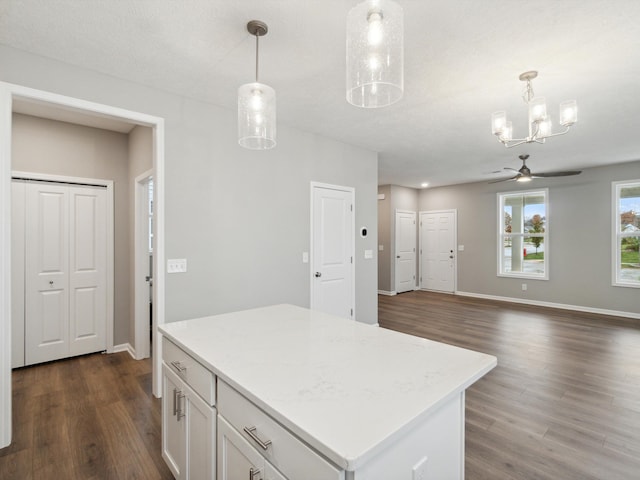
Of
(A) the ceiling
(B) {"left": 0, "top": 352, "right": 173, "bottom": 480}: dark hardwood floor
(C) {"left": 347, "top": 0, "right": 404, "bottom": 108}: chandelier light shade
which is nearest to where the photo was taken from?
(C) {"left": 347, "top": 0, "right": 404, "bottom": 108}: chandelier light shade

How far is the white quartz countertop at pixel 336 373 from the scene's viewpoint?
830 mm

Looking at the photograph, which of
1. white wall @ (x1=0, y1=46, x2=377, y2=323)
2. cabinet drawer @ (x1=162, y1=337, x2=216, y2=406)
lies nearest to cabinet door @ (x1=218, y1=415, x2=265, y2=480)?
cabinet drawer @ (x1=162, y1=337, x2=216, y2=406)

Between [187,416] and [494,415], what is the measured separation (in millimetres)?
2279

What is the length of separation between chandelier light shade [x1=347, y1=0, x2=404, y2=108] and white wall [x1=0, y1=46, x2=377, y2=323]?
212cm

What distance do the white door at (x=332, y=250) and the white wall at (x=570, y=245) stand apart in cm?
438

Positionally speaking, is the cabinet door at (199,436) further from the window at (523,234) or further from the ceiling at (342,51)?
the window at (523,234)

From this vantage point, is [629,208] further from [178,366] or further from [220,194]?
[178,366]

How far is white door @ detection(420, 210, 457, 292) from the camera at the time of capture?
25.9ft

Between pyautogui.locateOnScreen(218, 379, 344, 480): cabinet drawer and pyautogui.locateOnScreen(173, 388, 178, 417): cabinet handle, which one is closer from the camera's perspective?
pyautogui.locateOnScreen(218, 379, 344, 480): cabinet drawer

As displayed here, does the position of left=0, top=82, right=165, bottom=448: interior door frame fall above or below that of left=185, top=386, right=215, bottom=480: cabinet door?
above

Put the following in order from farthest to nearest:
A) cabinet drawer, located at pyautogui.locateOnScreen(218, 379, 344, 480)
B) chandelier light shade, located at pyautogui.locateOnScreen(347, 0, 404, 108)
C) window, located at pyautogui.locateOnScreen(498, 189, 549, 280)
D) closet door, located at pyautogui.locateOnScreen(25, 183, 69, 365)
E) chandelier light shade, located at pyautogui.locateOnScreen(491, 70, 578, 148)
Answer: window, located at pyautogui.locateOnScreen(498, 189, 549, 280) → closet door, located at pyautogui.locateOnScreen(25, 183, 69, 365) → chandelier light shade, located at pyautogui.locateOnScreen(491, 70, 578, 148) → chandelier light shade, located at pyautogui.locateOnScreen(347, 0, 404, 108) → cabinet drawer, located at pyautogui.locateOnScreen(218, 379, 344, 480)

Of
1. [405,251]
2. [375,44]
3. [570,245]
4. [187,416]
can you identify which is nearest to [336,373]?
[187,416]

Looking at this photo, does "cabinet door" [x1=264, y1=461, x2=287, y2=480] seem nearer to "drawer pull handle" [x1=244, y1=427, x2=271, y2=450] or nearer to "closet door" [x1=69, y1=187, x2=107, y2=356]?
"drawer pull handle" [x1=244, y1=427, x2=271, y2=450]

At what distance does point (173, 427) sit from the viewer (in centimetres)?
167
